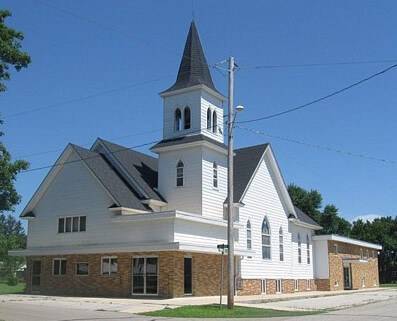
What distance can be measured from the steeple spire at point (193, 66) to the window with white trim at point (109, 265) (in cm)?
1270

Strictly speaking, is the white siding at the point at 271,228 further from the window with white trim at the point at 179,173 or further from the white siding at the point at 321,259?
the window with white trim at the point at 179,173

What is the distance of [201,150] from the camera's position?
38062 mm

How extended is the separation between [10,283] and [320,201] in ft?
140

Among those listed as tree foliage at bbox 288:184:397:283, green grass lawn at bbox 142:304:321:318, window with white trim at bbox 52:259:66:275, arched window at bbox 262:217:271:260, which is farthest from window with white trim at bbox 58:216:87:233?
tree foliage at bbox 288:184:397:283

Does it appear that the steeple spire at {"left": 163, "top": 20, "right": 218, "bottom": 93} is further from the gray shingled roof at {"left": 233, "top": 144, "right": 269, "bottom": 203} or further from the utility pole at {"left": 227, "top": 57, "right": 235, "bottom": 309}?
the utility pole at {"left": 227, "top": 57, "right": 235, "bottom": 309}

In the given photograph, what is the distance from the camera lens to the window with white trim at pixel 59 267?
37.2 m

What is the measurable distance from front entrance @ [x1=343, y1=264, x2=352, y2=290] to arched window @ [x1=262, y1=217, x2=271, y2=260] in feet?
54.9

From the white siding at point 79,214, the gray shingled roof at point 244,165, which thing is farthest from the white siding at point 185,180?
the white siding at point 79,214

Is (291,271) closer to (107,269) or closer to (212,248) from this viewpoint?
(212,248)

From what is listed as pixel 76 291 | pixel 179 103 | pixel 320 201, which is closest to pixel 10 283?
pixel 76 291

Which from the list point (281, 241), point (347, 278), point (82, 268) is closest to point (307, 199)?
point (347, 278)

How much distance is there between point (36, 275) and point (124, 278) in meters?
8.42

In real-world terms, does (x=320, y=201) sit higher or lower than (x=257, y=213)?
higher

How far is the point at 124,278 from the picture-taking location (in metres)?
33.6
